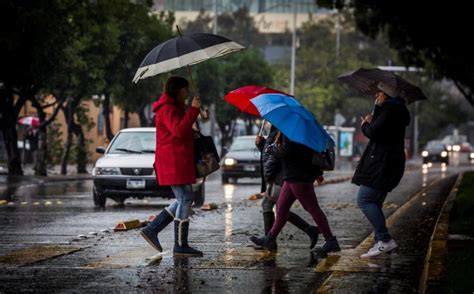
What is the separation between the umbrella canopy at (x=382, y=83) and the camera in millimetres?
12836

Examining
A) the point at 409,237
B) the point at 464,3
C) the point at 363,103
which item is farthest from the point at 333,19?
the point at 409,237

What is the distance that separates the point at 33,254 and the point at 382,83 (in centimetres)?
413

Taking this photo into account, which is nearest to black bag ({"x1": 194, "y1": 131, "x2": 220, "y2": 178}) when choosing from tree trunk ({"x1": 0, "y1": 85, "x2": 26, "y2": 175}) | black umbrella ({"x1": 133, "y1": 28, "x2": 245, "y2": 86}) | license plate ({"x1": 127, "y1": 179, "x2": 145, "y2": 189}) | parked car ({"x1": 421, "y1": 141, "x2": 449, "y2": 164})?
black umbrella ({"x1": 133, "y1": 28, "x2": 245, "y2": 86})

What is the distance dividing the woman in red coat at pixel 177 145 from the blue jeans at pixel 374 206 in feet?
5.79

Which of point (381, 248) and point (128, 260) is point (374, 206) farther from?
point (128, 260)

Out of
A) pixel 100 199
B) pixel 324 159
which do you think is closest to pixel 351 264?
pixel 324 159

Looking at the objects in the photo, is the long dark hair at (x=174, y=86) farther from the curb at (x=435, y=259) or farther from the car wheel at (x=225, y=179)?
the car wheel at (x=225, y=179)

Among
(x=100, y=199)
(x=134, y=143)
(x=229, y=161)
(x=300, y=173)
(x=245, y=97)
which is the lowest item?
(x=229, y=161)

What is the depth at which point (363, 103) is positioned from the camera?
88062 millimetres

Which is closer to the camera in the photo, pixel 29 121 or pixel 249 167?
pixel 249 167

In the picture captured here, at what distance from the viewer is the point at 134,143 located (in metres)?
23.9

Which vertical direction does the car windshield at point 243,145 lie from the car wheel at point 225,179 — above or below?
above

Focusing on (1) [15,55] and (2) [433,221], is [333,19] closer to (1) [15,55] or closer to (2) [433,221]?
(1) [15,55]

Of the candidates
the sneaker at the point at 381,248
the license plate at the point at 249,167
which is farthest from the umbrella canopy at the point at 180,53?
the license plate at the point at 249,167
